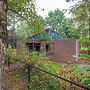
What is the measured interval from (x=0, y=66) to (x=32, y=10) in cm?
417

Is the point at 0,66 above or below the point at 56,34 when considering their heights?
below

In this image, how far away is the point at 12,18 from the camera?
808cm

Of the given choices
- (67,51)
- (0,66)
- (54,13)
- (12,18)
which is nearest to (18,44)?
(12,18)

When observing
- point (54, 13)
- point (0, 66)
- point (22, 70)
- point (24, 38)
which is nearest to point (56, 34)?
point (24, 38)

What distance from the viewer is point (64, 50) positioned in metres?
22.6

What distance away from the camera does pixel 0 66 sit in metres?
3.74

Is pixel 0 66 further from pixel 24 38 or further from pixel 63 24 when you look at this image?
pixel 63 24

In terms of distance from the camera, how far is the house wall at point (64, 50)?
71.4 feet

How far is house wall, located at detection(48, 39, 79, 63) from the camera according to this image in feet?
71.4

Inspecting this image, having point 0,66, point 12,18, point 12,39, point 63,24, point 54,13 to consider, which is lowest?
point 0,66

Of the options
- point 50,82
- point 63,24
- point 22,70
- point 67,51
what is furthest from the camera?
point 63,24

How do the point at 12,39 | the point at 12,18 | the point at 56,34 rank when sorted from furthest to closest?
1. the point at 56,34
2. the point at 12,39
3. the point at 12,18

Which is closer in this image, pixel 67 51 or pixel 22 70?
pixel 22 70

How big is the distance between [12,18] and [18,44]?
1.26 metres
